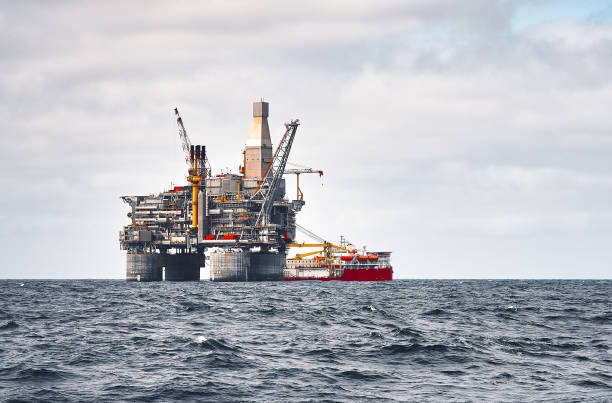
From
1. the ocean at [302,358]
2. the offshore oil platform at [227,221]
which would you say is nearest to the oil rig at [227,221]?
the offshore oil platform at [227,221]

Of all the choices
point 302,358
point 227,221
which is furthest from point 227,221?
point 302,358

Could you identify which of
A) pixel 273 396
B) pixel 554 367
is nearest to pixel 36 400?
pixel 273 396

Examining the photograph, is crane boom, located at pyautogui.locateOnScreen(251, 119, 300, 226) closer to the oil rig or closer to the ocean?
the oil rig

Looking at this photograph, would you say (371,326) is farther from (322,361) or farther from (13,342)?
(13,342)

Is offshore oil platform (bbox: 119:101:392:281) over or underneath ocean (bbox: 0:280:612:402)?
over

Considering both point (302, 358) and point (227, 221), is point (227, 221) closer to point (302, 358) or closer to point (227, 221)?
point (227, 221)

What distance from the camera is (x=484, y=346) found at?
43.0m

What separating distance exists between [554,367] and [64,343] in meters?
28.1

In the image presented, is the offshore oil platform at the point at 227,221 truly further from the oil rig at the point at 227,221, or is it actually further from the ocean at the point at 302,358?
the ocean at the point at 302,358

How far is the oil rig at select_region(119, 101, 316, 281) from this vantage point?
18488 cm

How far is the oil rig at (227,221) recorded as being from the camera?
7279 inches

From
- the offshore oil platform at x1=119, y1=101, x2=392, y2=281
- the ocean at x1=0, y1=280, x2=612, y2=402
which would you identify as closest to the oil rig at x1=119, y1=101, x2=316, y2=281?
the offshore oil platform at x1=119, y1=101, x2=392, y2=281

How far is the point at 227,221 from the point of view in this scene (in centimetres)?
18900

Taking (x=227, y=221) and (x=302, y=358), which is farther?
(x=227, y=221)
